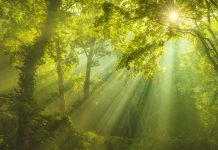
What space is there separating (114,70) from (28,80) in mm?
4773

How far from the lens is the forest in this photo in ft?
43.7

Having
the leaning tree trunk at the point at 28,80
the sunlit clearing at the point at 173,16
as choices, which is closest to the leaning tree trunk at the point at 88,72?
the leaning tree trunk at the point at 28,80

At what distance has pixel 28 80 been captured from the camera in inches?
563

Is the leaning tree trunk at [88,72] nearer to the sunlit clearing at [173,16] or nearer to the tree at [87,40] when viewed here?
the tree at [87,40]

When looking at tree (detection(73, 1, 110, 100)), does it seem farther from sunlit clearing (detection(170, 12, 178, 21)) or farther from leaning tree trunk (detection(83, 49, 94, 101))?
sunlit clearing (detection(170, 12, 178, 21))

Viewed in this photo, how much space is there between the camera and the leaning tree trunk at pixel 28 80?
11.8m

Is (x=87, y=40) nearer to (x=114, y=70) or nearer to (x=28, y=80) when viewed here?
(x=114, y=70)

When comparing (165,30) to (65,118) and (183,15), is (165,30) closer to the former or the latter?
(183,15)

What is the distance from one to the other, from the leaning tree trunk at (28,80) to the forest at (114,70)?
41mm

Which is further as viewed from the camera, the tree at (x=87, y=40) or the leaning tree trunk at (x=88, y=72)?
the leaning tree trunk at (x=88, y=72)

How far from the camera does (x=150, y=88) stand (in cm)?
3803

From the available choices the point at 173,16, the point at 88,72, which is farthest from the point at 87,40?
the point at 173,16

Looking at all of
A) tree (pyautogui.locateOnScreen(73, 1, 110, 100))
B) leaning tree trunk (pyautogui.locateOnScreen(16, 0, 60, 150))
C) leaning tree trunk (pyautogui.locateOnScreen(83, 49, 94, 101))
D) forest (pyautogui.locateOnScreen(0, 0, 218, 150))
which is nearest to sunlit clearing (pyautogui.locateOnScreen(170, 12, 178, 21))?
forest (pyautogui.locateOnScreen(0, 0, 218, 150))

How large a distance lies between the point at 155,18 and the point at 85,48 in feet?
48.5
